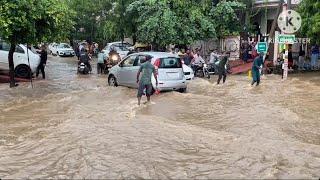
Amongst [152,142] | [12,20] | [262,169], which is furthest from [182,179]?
[12,20]

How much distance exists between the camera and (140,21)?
1064 inches

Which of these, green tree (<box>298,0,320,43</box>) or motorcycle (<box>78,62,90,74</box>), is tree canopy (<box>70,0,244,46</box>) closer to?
motorcycle (<box>78,62,90,74</box>)

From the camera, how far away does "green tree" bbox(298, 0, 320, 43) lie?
2197 centimetres

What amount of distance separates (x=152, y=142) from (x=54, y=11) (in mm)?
9703

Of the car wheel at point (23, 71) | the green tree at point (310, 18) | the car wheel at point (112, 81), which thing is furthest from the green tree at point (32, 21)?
the green tree at point (310, 18)

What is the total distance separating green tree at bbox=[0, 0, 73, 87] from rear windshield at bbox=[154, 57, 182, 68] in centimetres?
434

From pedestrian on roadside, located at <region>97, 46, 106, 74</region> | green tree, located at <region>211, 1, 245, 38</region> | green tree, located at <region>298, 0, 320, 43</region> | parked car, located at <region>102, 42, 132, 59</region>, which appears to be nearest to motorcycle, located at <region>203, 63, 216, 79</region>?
green tree, located at <region>211, 1, 245, 38</region>

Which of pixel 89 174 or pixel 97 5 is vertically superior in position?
pixel 97 5

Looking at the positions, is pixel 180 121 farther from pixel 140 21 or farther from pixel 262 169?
pixel 140 21

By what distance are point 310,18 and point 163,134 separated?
46.3 feet

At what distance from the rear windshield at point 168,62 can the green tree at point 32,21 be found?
434 cm

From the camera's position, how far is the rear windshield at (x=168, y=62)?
16719mm

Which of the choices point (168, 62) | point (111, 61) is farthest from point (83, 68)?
point (168, 62)

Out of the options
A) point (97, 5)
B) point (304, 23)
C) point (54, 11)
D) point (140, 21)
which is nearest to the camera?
point (54, 11)
